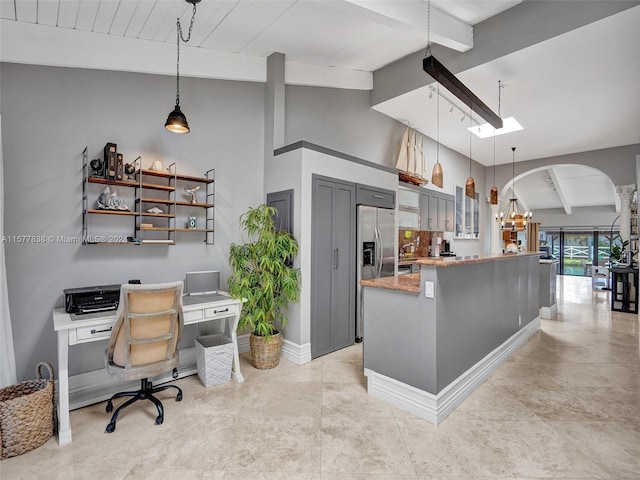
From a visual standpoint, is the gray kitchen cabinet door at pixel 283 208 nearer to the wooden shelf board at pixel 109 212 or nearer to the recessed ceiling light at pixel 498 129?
the wooden shelf board at pixel 109 212

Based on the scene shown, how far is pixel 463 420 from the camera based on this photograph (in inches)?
97.5

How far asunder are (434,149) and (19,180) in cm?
635

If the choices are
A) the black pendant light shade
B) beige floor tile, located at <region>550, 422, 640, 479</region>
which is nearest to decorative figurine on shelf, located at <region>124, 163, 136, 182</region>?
the black pendant light shade

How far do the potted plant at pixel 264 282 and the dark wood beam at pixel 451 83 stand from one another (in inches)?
73.8

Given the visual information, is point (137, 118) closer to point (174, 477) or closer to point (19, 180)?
point (19, 180)

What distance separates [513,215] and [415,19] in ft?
21.7

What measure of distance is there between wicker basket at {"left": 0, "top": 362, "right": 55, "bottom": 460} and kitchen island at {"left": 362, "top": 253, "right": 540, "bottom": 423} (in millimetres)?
2336

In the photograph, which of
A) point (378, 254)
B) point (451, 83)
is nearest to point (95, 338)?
point (378, 254)

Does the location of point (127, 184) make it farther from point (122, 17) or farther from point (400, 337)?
point (400, 337)

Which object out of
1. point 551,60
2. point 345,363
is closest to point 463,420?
point 345,363

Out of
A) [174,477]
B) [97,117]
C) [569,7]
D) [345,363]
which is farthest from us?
[345,363]

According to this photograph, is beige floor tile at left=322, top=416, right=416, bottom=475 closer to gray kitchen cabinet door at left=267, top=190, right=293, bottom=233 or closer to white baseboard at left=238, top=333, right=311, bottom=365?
white baseboard at left=238, top=333, right=311, bottom=365

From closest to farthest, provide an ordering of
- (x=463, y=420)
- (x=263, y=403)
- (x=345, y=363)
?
1. (x=463, y=420)
2. (x=263, y=403)
3. (x=345, y=363)

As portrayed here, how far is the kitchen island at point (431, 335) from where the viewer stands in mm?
2477
